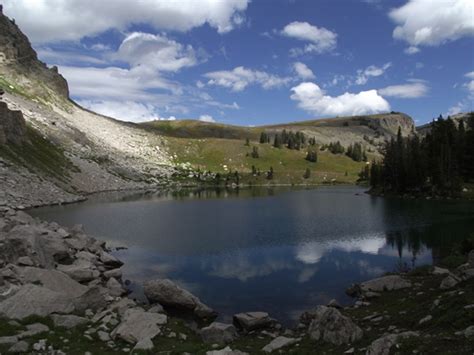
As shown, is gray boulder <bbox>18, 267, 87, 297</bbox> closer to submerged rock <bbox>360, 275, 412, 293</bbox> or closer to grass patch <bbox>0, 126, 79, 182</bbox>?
submerged rock <bbox>360, 275, 412, 293</bbox>

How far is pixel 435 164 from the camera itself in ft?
375

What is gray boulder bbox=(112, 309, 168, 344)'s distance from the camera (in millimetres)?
18625

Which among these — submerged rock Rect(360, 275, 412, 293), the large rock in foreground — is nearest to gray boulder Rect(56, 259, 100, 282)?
the large rock in foreground

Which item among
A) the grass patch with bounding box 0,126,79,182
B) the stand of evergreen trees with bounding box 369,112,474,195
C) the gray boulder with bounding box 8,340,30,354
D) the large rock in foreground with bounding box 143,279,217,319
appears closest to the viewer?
the gray boulder with bounding box 8,340,30,354

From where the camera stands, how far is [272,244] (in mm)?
50656

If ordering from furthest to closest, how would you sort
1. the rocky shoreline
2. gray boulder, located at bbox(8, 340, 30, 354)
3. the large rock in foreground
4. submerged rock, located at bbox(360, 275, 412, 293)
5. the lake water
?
1. the lake water
2. submerged rock, located at bbox(360, 275, 412, 293)
3. the large rock in foreground
4. the rocky shoreline
5. gray boulder, located at bbox(8, 340, 30, 354)

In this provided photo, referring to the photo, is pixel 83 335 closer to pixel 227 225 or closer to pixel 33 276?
pixel 33 276

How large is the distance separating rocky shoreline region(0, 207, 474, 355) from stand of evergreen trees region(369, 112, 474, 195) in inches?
3640

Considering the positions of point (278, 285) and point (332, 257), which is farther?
point (332, 257)

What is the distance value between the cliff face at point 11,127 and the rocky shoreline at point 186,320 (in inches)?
3638

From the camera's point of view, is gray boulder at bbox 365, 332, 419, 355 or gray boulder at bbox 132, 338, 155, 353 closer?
gray boulder at bbox 365, 332, 419, 355

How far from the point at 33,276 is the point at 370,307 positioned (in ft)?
65.7

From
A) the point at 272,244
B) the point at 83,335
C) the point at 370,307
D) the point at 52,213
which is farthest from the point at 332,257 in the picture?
A: the point at 52,213

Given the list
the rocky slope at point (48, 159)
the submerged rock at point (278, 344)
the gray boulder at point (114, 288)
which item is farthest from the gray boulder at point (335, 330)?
the rocky slope at point (48, 159)
